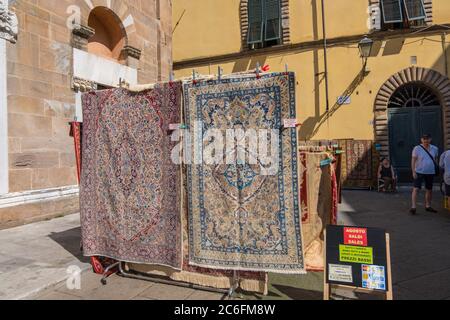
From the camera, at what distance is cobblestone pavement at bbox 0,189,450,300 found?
345 centimetres

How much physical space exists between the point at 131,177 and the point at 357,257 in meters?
2.46

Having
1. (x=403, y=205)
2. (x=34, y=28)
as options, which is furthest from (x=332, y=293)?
(x=34, y=28)

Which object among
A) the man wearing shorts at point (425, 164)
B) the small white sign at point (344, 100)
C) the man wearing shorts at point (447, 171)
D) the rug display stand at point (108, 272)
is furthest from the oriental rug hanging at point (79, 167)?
the small white sign at point (344, 100)

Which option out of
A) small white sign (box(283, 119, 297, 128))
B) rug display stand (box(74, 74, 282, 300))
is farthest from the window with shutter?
small white sign (box(283, 119, 297, 128))

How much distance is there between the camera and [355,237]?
2936 mm

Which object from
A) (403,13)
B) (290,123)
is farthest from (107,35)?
(403,13)

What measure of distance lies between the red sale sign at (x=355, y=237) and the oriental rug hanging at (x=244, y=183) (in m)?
0.42

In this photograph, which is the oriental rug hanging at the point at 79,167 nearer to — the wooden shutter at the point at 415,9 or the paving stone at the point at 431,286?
the paving stone at the point at 431,286

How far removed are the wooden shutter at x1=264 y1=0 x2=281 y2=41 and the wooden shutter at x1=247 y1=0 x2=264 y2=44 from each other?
0.24 m

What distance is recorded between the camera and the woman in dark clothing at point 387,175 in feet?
34.6

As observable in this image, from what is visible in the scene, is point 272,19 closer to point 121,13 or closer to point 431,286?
point 121,13
